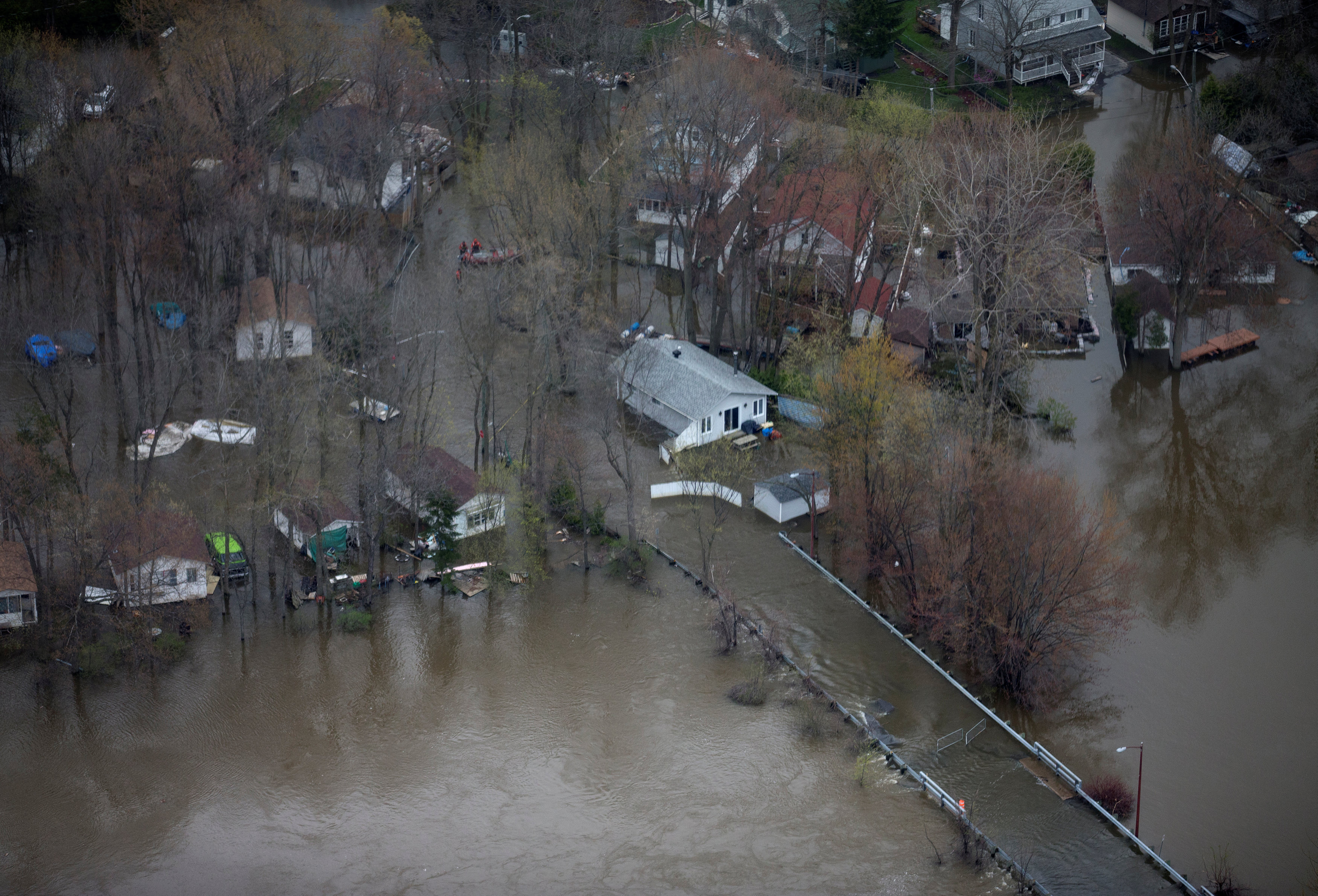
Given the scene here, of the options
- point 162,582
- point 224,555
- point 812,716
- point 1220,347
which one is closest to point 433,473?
point 224,555

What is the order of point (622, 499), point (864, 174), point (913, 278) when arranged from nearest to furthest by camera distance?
point (622, 499) → point (864, 174) → point (913, 278)

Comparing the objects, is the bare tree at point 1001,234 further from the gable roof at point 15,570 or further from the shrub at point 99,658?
the gable roof at point 15,570

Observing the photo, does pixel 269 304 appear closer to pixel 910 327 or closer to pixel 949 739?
pixel 910 327

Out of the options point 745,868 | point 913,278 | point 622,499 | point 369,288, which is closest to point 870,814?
point 745,868

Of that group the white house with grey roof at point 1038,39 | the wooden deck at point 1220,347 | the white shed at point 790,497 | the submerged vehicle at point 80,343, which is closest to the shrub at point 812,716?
the white shed at point 790,497

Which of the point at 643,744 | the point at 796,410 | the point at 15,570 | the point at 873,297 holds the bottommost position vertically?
the point at 643,744

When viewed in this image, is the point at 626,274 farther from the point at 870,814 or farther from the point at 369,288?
the point at 870,814
